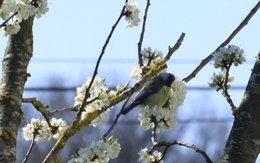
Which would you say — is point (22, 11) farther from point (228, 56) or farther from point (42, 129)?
point (228, 56)

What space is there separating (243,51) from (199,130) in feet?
84.7

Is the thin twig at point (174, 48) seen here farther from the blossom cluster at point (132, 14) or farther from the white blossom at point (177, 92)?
the blossom cluster at point (132, 14)

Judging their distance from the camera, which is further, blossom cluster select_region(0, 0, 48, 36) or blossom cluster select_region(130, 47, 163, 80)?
blossom cluster select_region(130, 47, 163, 80)

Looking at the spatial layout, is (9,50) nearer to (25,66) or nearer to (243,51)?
(25,66)

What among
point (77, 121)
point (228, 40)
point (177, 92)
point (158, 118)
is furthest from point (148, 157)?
point (228, 40)

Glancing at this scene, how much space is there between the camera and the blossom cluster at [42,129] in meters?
3.68

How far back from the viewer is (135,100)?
442 cm

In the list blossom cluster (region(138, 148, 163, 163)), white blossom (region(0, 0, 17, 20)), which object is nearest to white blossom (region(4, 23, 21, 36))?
white blossom (region(0, 0, 17, 20))

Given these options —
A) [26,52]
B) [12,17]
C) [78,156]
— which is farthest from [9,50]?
[78,156]

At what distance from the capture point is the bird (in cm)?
387

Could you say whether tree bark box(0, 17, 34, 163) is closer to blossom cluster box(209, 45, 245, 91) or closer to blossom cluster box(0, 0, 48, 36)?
blossom cluster box(0, 0, 48, 36)

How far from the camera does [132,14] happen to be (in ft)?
12.2

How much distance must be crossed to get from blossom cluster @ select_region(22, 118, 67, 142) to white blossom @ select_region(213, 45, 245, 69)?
726mm

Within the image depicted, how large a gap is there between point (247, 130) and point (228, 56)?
0.48 m
